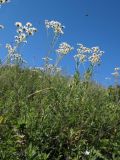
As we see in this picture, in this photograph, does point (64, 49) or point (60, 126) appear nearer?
point (60, 126)

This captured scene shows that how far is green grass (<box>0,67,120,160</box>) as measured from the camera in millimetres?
4875

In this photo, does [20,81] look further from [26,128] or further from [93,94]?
[26,128]

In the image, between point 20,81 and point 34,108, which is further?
point 20,81

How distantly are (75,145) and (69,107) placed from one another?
1.69 ft

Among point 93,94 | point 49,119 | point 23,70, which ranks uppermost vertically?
point 23,70

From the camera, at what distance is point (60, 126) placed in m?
5.46

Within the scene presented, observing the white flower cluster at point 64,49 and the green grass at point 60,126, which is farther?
the white flower cluster at point 64,49

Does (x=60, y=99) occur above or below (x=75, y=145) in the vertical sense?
above

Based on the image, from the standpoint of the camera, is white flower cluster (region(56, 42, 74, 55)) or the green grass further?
white flower cluster (region(56, 42, 74, 55))

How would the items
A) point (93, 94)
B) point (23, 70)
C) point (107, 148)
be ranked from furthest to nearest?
point (23, 70) → point (93, 94) → point (107, 148)

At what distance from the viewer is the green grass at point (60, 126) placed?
192 inches

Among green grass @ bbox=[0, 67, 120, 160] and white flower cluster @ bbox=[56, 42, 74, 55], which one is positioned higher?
white flower cluster @ bbox=[56, 42, 74, 55]

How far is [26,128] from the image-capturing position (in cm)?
517

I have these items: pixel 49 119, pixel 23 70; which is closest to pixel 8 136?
pixel 49 119
